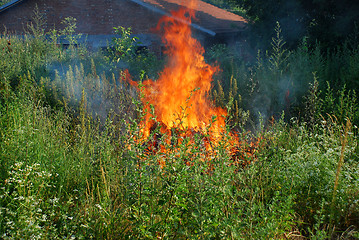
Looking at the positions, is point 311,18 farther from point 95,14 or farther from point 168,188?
point 95,14

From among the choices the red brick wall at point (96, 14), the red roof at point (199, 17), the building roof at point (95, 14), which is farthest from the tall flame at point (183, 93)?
the red brick wall at point (96, 14)

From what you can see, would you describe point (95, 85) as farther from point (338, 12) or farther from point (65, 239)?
point (338, 12)

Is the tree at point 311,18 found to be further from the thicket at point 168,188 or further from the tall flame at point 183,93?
the thicket at point 168,188

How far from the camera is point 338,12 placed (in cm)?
859

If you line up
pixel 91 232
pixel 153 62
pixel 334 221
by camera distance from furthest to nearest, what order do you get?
pixel 153 62 → pixel 334 221 → pixel 91 232

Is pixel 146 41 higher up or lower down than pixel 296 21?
lower down

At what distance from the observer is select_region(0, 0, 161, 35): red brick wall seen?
1923 cm

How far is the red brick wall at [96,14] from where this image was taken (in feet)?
63.1

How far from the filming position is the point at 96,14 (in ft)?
63.8

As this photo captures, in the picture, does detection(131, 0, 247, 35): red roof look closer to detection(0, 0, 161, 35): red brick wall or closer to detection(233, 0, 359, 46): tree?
detection(0, 0, 161, 35): red brick wall

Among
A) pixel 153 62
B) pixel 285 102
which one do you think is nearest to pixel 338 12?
pixel 285 102

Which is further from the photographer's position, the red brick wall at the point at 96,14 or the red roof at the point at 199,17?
the red brick wall at the point at 96,14

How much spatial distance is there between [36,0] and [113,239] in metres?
20.8

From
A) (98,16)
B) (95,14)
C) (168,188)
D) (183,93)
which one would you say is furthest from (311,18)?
(95,14)
